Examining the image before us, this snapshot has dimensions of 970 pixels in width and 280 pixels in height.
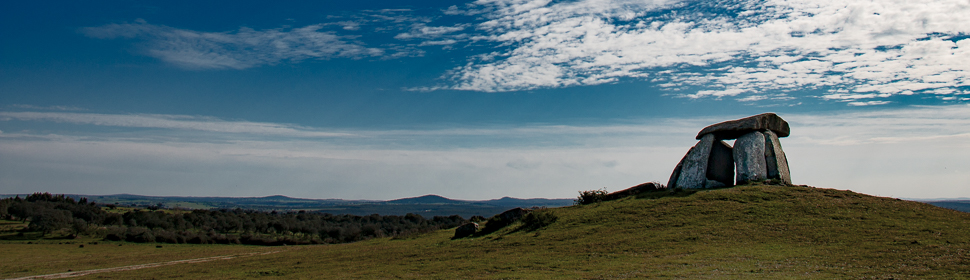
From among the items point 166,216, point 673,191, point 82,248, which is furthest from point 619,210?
point 166,216

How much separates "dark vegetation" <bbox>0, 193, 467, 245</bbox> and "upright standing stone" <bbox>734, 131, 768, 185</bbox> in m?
43.6

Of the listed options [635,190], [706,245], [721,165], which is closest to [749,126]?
[721,165]

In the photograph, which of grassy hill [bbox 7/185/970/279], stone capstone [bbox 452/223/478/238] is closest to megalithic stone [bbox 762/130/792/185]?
grassy hill [bbox 7/185/970/279]

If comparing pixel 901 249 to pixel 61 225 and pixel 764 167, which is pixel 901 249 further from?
pixel 61 225

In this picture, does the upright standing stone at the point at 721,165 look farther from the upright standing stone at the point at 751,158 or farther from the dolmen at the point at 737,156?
the upright standing stone at the point at 751,158

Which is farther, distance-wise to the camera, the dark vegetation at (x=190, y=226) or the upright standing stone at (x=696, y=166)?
the dark vegetation at (x=190, y=226)

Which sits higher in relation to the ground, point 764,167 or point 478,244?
point 764,167

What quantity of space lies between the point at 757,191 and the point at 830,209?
15.2 feet

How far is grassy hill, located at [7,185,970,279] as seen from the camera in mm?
16844

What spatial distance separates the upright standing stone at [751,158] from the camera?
115 feet

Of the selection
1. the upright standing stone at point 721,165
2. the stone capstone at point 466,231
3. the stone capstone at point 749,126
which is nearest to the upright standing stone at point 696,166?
the upright standing stone at point 721,165

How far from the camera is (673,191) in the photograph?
3503 cm

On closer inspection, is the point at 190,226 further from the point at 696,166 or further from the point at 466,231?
the point at 696,166

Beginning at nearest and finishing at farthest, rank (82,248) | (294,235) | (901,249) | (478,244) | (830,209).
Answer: (901,249) < (830,209) < (478,244) < (82,248) < (294,235)
